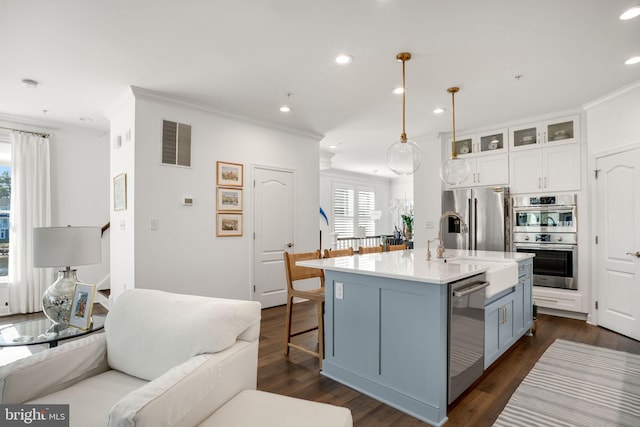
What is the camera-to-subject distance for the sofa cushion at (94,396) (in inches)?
52.8

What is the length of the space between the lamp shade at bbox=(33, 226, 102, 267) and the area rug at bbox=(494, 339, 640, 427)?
9.52 ft

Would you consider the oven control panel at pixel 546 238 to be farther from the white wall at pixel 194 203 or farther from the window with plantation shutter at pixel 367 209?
the window with plantation shutter at pixel 367 209

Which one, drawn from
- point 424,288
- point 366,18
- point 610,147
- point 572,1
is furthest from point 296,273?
point 610,147

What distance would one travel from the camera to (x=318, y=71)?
3.32m

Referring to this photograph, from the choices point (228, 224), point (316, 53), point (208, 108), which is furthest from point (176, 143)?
point (316, 53)

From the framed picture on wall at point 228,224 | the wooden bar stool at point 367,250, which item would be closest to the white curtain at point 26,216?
the framed picture on wall at point 228,224

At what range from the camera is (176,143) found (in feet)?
13.2

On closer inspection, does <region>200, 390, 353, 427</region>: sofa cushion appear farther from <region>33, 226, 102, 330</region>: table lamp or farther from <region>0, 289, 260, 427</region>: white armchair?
<region>33, 226, 102, 330</region>: table lamp

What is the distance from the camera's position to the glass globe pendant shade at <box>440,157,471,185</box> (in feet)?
11.5

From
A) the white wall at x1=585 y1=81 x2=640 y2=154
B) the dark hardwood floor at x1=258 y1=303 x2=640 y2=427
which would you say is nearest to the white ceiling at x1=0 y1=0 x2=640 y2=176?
the white wall at x1=585 y1=81 x2=640 y2=154

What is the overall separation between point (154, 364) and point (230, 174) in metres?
3.20

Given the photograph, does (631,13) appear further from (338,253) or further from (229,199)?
(229,199)

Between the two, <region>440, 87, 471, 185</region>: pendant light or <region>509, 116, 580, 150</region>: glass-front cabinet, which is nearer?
<region>440, 87, 471, 185</region>: pendant light

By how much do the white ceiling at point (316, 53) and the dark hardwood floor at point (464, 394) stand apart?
268 cm
